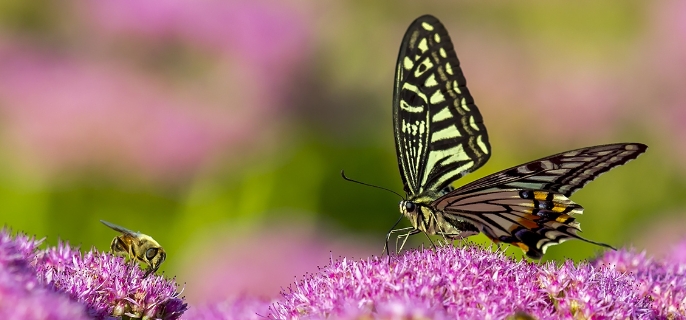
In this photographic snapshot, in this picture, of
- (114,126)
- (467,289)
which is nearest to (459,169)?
(467,289)

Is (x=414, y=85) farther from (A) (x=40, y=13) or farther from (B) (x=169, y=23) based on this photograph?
(A) (x=40, y=13)

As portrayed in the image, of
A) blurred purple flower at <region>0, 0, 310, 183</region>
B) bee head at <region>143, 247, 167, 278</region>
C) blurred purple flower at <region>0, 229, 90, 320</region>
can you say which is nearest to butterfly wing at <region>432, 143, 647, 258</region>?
bee head at <region>143, 247, 167, 278</region>

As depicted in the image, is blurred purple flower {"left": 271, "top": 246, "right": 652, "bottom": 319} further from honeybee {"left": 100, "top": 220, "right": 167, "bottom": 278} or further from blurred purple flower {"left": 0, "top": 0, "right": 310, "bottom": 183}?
blurred purple flower {"left": 0, "top": 0, "right": 310, "bottom": 183}

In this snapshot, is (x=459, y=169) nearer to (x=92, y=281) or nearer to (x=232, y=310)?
(x=232, y=310)

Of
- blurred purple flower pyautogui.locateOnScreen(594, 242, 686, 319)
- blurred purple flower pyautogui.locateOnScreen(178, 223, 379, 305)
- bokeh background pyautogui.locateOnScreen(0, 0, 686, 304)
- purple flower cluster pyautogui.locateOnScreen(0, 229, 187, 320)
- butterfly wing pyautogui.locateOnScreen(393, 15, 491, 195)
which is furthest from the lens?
bokeh background pyautogui.locateOnScreen(0, 0, 686, 304)

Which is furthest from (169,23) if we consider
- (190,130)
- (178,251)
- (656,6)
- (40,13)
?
(656,6)

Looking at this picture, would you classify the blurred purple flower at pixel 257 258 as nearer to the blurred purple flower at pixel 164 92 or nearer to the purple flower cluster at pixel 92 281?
the blurred purple flower at pixel 164 92

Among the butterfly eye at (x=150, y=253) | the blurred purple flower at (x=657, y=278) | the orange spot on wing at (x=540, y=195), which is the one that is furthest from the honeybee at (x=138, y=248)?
the blurred purple flower at (x=657, y=278)
